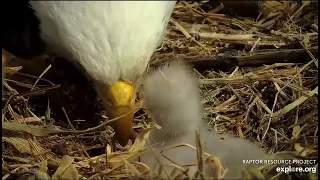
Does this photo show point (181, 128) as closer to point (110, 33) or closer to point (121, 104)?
point (121, 104)

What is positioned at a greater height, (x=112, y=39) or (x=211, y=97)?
(x=112, y=39)

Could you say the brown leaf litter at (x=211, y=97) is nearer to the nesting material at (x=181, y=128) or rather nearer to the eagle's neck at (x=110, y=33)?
the nesting material at (x=181, y=128)

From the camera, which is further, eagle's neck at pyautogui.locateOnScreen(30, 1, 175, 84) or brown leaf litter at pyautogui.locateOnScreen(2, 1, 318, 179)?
brown leaf litter at pyautogui.locateOnScreen(2, 1, 318, 179)

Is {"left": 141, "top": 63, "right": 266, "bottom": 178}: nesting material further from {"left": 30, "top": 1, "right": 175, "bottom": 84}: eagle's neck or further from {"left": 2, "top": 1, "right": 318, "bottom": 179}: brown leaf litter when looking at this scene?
{"left": 30, "top": 1, "right": 175, "bottom": 84}: eagle's neck

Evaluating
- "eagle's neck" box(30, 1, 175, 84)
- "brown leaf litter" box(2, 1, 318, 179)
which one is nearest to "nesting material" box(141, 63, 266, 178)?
"brown leaf litter" box(2, 1, 318, 179)

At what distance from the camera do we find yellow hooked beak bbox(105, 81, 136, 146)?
1.37 m

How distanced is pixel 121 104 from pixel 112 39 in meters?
0.15

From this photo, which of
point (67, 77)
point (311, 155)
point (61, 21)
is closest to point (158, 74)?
point (67, 77)

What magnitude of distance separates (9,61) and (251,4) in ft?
2.81

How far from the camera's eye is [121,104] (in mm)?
1380

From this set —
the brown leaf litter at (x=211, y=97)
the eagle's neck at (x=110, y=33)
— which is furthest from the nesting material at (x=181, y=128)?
the eagle's neck at (x=110, y=33)

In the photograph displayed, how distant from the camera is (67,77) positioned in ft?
5.79

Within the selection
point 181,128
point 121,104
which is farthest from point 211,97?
point 121,104

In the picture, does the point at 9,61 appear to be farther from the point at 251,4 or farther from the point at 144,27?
the point at 251,4
